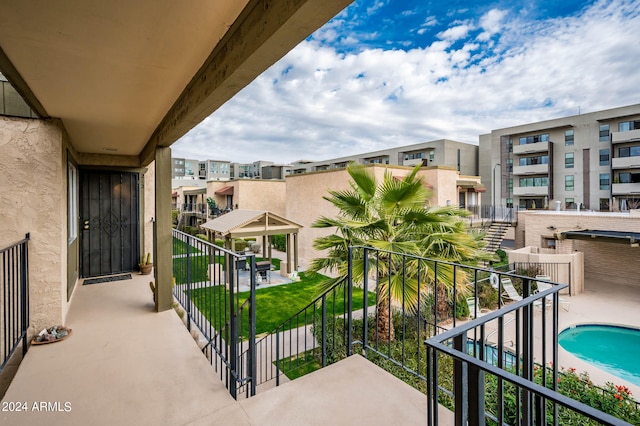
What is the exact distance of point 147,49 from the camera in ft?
7.13

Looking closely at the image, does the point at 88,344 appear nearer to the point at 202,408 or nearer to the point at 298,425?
the point at 202,408

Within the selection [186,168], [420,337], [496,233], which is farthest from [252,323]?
[186,168]

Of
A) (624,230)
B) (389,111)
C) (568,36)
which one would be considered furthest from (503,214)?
(389,111)

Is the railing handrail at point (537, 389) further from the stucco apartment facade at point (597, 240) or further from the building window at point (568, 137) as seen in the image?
the building window at point (568, 137)

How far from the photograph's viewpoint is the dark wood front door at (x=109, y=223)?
6.32 meters

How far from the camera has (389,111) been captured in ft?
105

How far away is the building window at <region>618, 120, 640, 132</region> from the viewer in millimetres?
23734

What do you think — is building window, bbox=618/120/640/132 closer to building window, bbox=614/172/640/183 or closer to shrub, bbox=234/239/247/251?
building window, bbox=614/172/640/183

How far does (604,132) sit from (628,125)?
4.73ft

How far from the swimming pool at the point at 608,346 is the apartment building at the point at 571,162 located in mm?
18757

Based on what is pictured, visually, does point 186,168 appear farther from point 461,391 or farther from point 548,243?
point 461,391

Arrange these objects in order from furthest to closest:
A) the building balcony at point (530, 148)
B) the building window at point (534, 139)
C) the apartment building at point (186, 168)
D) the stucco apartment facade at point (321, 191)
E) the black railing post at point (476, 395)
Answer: the apartment building at point (186, 168) < the building window at point (534, 139) < the building balcony at point (530, 148) < the stucco apartment facade at point (321, 191) < the black railing post at point (476, 395)

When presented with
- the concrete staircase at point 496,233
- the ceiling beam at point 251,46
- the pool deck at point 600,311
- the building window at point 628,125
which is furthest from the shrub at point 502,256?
the building window at point 628,125

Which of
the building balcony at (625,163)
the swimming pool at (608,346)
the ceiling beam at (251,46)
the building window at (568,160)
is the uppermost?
the building window at (568,160)
